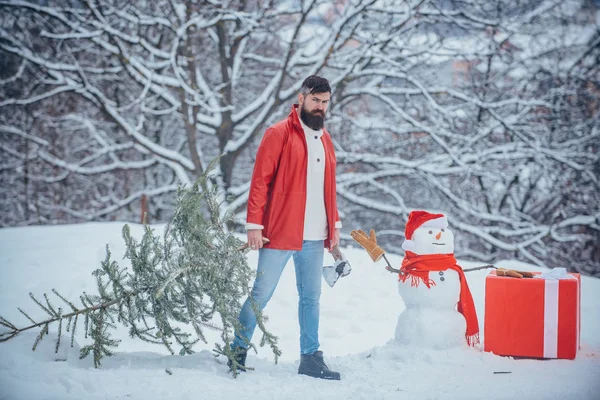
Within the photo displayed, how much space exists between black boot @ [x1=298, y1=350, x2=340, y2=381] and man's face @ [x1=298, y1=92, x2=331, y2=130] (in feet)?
4.60

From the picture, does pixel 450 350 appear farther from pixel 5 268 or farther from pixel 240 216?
pixel 240 216

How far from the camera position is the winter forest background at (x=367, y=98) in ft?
28.3

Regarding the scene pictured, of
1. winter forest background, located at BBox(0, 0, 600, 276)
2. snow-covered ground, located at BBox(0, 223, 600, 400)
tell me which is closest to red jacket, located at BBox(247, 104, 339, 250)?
snow-covered ground, located at BBox(0, 223, 600, 400)

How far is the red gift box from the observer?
3557mm

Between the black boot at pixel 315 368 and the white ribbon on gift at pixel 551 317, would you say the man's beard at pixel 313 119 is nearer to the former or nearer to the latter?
the black boot at pixel 315 368

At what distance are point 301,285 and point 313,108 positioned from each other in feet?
3.59

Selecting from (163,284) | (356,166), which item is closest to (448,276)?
(163,284)

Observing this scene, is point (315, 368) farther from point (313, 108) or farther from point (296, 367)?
point (313, 108)

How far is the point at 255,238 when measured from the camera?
314 centimetres

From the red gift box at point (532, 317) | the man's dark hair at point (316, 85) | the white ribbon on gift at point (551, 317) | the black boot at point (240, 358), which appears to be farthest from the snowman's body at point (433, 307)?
the man's dark hair at point (316, 85)

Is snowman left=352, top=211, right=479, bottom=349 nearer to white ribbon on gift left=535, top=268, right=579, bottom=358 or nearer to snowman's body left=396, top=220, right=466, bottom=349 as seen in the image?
snowman's body left=396, top=220, right=466, bottom=349

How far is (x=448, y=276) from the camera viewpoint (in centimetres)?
380

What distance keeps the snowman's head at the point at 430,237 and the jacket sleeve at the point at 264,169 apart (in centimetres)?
120

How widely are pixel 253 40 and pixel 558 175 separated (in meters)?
6.73
